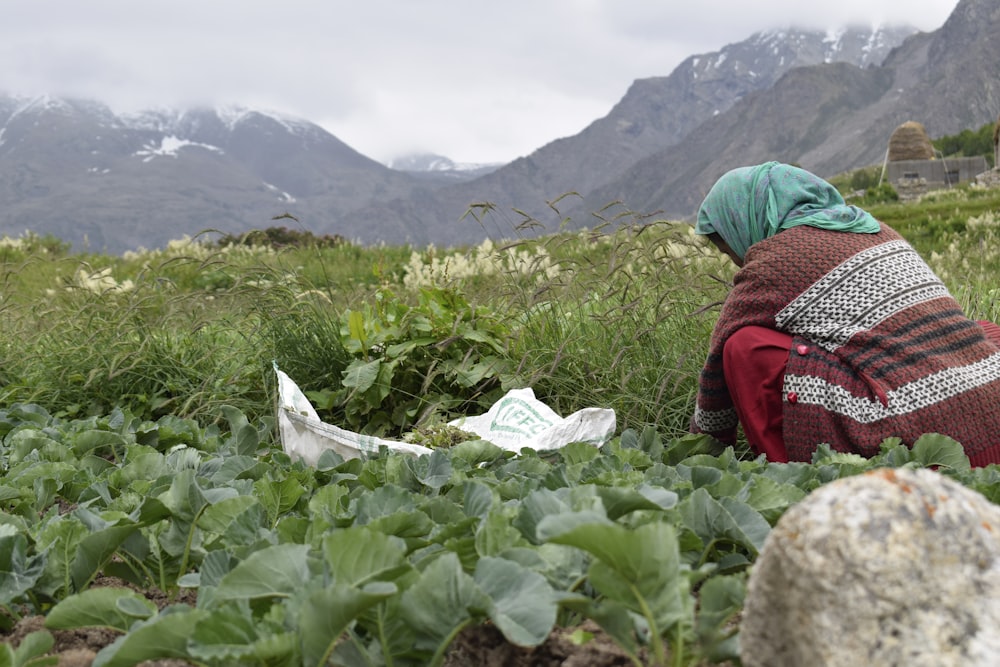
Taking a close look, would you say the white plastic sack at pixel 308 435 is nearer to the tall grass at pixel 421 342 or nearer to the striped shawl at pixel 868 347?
the tall grass at pixel 421 342

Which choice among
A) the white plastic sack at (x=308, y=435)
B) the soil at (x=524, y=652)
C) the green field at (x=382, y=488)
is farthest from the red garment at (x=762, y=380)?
the soil at (x=524, y=652)

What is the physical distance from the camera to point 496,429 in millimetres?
3785

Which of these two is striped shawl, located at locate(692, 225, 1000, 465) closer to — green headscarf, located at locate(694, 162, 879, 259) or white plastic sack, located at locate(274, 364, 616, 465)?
green headscarf, located at locate(694, 162, 879, 259)

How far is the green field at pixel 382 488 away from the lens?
1.26 metres

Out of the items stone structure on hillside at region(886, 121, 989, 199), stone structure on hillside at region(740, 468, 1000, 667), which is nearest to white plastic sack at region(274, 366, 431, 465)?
stone structure on hillside at region(740, 468, 1000, 667)

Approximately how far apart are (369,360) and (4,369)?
2.80 metres

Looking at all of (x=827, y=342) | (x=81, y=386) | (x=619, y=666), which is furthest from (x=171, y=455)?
(x=81, y=386)

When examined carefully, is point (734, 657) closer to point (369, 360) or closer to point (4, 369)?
point (369, 360)

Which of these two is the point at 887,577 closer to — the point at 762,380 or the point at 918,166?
the point at 762,380

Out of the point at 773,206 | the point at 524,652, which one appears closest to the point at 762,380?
the point at 773,206

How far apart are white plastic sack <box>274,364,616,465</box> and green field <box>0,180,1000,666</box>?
0.17 meters

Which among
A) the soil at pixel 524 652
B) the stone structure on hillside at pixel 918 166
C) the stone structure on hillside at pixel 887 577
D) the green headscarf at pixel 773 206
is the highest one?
the stone structure on hillside at pixel 918 166

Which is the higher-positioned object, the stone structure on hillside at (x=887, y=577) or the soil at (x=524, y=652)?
the stone structure on hillside at (x=887, y=577)

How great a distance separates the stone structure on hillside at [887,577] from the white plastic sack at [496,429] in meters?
2.34
